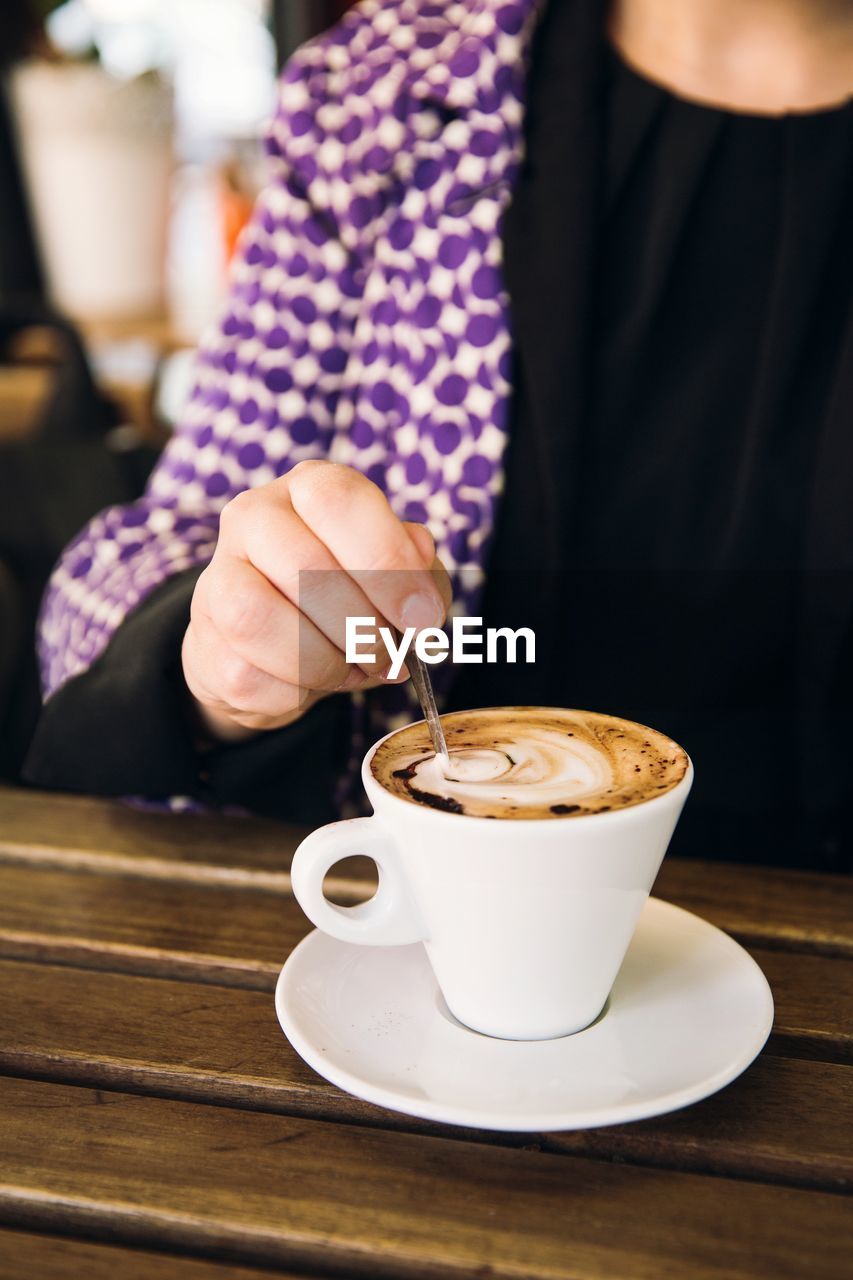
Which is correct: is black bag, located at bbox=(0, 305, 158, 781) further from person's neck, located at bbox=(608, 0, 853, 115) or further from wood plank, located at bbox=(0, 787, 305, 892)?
person's neck, located at bbox=(608, 0, 853, 115)

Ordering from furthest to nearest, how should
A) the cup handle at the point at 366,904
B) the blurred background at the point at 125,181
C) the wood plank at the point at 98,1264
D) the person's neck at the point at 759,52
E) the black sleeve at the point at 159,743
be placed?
→ the blurred background at the point at 125,181, the person's neck at the point at 759,52, the black sleeve at the point at 159,743, the cup handle at the point at 366,904, the wood plank at the point at 98,1264

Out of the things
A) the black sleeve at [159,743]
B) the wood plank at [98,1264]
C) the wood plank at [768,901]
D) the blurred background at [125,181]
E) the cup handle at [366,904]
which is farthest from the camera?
the blurred background at [125,181]

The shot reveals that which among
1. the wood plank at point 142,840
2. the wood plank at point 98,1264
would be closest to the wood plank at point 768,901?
the wood plank at point 142,840

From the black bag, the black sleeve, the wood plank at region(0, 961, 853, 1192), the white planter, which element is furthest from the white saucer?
the white planter

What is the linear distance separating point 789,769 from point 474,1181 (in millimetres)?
697

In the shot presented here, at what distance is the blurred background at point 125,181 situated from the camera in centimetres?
207

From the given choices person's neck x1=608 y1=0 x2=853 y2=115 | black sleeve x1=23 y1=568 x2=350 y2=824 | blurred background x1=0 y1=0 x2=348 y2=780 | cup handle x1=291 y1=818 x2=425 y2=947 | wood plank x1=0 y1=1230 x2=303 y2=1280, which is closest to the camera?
wood plank x1=0 y1=1230 x2=303 y2=1280

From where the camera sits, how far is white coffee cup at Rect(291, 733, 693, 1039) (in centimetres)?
47

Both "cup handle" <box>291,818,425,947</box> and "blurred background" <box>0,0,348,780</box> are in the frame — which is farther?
"blurred background" <box>0,0,348,780</box>

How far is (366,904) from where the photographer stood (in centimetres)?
54

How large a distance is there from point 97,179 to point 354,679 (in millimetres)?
1844

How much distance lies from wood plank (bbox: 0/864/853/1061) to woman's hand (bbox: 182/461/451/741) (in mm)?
125

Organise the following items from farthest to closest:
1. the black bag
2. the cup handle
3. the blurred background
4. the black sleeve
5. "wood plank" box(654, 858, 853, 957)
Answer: the blurred background, the black bag, the black sleeve, "wood plank" box(654, 858, 853, 957), the cup handle

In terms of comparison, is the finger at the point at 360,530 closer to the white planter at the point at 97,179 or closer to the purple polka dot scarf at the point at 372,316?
the purple polka dot scarf at the point at 372,316
